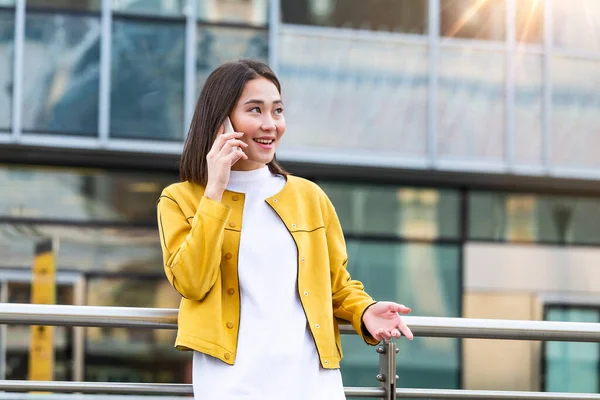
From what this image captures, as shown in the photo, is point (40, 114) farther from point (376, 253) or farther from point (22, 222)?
point (376, 253)

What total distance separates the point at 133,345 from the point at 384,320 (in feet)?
25.7

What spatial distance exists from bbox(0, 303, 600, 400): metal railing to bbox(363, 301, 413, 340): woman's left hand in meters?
0.34

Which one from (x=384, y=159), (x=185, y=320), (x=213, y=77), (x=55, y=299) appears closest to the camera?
(x=185, y=320)

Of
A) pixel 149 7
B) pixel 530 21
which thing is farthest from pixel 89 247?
pixel 530 21

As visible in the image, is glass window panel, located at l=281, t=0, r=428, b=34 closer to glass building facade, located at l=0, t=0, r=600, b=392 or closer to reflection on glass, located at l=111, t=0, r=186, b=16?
glass building facade, located at l=0, t=0, r=600, b=392

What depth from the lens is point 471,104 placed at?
35.4ft

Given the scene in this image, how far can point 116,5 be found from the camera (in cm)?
1005

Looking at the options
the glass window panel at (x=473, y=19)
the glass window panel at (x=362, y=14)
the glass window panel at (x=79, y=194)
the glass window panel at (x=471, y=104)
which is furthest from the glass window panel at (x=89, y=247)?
the glass window panel at (x=473, y=19)

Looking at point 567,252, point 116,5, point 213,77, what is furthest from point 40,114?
point 213,77

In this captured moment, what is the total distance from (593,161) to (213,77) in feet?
30.2

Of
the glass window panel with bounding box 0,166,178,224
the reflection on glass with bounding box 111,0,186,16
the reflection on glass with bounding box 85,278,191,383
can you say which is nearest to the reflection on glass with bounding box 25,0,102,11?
the reflection on glass with bounding box 111,0,186,16

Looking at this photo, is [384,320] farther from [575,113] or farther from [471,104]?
[575,113]

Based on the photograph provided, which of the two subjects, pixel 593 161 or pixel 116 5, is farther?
pixel 593 161

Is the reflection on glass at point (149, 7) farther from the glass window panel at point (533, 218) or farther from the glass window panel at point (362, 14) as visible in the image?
the glass window panel at point (533, 218)
